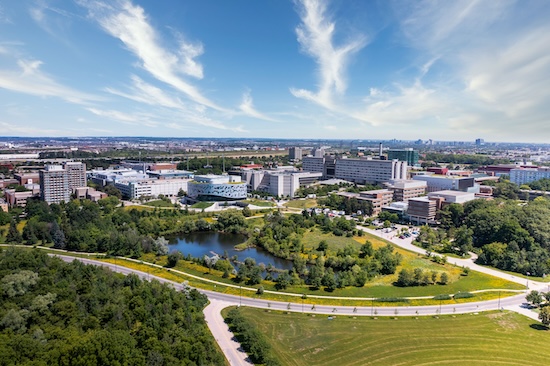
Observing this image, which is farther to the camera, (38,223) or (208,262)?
(38,223)

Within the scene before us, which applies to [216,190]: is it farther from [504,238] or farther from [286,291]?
[504,238]

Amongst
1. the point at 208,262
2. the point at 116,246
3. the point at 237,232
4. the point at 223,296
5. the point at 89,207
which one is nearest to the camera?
the point at 223,296

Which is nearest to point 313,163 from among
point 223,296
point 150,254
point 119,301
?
point 150,254

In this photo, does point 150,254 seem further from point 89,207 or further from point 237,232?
point 89,207

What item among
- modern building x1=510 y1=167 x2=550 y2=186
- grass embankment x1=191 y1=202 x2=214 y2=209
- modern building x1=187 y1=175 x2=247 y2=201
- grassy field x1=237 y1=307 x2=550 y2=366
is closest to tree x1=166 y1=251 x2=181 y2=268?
grassy field x1=237 y1=307 x2=550 y2=366

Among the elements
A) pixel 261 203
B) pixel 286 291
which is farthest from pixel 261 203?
pixel 286 291

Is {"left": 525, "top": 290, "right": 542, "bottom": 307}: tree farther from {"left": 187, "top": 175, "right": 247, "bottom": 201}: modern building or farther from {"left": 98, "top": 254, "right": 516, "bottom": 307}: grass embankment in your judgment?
{"left": 187, "top": 175, "right": 247, "bottom": 201}: modern building

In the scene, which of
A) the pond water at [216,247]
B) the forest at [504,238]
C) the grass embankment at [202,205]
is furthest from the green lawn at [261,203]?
the forest at [504,238]

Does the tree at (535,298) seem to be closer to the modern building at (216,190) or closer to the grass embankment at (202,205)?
the grass embankment at (202,205)
